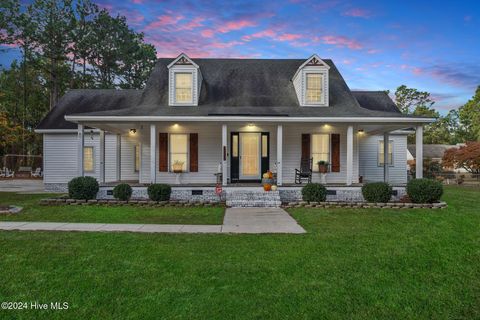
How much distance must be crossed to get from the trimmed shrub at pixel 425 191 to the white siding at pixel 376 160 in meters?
5.88

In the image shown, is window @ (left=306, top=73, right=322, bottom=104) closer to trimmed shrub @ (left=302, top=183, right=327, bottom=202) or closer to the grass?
trimmed shrub @ (left=302, top=183, right=327, bottom=202)

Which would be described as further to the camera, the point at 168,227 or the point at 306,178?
the point at 306,178

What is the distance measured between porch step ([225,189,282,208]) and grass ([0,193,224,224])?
95 centimetres

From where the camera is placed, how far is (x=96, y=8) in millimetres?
29188

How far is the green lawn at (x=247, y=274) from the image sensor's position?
10.9ft

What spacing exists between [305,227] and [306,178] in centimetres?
686

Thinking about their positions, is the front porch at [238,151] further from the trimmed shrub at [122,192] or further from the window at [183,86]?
the trimmed shrub at [122,192]

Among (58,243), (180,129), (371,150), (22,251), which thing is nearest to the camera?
(22,251)

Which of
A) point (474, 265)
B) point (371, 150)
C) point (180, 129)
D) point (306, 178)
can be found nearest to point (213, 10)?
point (180, 129)

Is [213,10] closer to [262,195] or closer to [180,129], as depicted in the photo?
[180,129]

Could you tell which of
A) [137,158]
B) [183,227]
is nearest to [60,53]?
[137,158]

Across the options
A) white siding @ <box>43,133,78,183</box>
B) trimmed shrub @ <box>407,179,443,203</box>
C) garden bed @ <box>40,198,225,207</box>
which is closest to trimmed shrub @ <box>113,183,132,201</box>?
garden bed @ <box>40,198,225,207</box>

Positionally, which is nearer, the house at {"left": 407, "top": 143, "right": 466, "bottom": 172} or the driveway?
the driveway

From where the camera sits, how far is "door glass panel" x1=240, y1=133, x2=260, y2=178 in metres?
14.1
